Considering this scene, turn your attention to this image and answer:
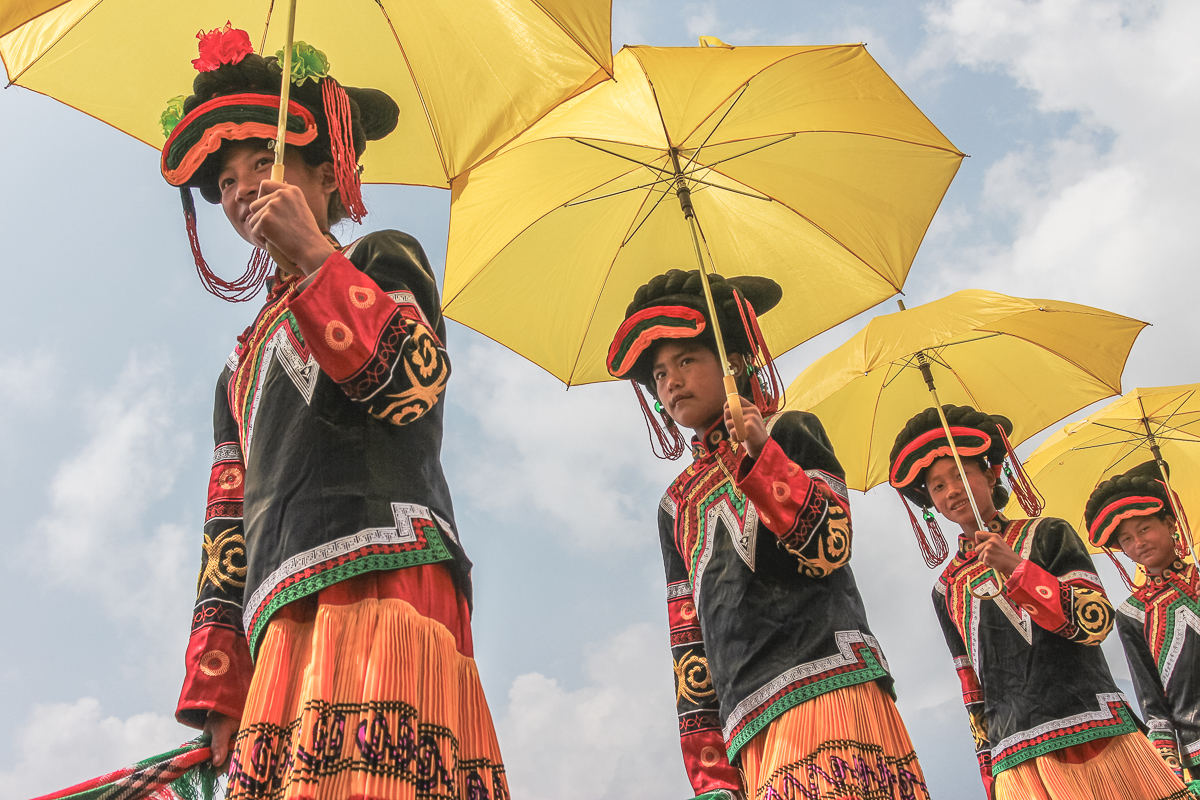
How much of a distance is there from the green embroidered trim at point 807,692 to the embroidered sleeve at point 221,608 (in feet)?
5.55

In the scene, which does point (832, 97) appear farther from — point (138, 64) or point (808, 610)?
point (138, 64)

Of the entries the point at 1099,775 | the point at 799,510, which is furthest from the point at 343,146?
the point at 1099,775

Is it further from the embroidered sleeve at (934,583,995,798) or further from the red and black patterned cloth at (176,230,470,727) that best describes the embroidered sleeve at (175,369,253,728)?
the embroidered sleeve at (934,583,995,798)

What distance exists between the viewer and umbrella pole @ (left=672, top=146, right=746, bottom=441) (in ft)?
11.8

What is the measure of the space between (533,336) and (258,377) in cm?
267

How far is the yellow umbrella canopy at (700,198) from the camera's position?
192 inches

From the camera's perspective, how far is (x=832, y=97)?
4941 millimetres

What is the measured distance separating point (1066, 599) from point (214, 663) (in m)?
3.80

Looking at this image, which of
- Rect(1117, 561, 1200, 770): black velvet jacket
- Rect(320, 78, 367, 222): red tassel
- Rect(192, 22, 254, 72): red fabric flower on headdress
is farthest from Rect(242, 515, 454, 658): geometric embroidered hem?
Rect(1117, 561, 1200, 770): black velvet jacket

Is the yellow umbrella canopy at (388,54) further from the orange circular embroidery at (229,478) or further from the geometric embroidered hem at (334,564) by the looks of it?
the geometric embroidered hem at (334,564)

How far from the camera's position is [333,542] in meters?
2.32

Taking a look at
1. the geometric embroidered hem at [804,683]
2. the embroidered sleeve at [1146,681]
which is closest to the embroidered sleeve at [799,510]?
the geometric embroidered hem at [804,683]

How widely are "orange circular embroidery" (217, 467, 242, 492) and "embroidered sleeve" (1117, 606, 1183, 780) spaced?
19.5ft

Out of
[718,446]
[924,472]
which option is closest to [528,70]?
[718,446]
